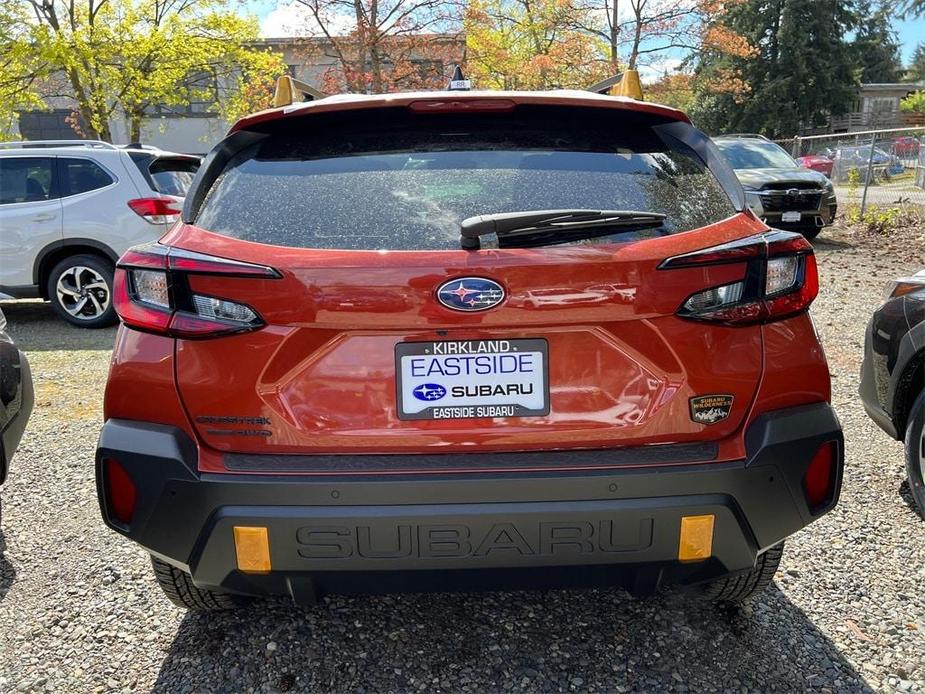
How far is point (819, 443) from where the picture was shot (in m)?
1.96

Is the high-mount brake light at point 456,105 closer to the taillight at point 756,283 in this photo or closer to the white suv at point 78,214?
the taillight at point 756,283

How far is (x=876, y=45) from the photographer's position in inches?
1877

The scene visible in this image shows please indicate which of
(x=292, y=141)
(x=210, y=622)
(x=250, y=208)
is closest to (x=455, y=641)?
(x=210, y=622)

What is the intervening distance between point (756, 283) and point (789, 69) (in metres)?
48.1

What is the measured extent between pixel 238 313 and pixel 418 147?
0.73m

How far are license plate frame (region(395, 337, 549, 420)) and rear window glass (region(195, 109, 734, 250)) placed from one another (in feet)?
0.87

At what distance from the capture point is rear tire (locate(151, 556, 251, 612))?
2.29 m

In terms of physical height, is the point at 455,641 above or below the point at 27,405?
below

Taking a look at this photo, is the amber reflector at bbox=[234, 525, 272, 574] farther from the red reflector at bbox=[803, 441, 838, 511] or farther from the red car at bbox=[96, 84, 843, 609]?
the red reflector at bbox=[803, 441, 838, 511]

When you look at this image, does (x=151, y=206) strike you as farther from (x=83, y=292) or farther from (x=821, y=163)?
(x=821, y=163)

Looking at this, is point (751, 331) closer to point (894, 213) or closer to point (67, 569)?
point (67, 569)

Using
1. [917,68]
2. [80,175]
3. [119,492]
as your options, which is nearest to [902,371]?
[119,492]

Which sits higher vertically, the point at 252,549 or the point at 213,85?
the point at 213,85

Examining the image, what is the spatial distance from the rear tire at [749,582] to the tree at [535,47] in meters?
19.4
